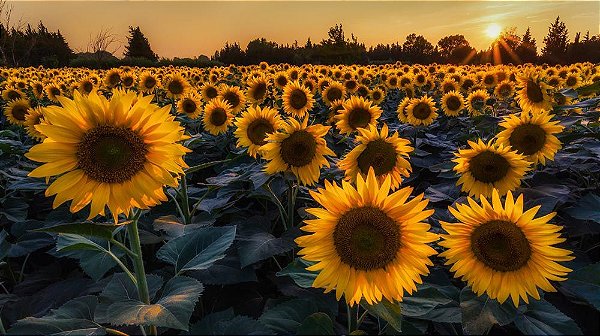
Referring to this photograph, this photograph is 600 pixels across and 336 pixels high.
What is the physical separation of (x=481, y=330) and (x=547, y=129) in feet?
8.19

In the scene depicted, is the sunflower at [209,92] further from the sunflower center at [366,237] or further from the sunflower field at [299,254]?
the sunflower center at [366,237]

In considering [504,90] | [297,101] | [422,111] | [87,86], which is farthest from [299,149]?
[87,86]

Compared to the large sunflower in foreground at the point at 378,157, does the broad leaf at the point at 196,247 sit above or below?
below

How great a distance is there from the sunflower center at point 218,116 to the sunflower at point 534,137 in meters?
3.52

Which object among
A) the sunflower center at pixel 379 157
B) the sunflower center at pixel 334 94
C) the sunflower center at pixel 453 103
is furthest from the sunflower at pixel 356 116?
the sunflower center at pixel 453 103

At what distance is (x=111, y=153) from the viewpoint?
6.01ft

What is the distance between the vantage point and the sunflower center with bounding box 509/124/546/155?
3.65 meters

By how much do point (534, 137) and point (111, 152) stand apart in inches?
131

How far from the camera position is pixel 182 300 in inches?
71.5

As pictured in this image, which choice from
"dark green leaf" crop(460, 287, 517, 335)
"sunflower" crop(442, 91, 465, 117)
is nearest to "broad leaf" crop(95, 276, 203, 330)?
"dark green leaf" crop(460, 287, 517, 335)

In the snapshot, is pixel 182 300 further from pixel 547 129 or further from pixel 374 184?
pixel 547 129

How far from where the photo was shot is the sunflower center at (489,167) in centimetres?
311

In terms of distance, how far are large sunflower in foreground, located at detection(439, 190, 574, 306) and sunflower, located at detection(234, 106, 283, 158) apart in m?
2.35

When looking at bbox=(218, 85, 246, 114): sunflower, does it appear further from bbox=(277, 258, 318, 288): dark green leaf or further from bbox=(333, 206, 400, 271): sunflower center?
bbox=(333, 206, 400, 271): sunflower center
